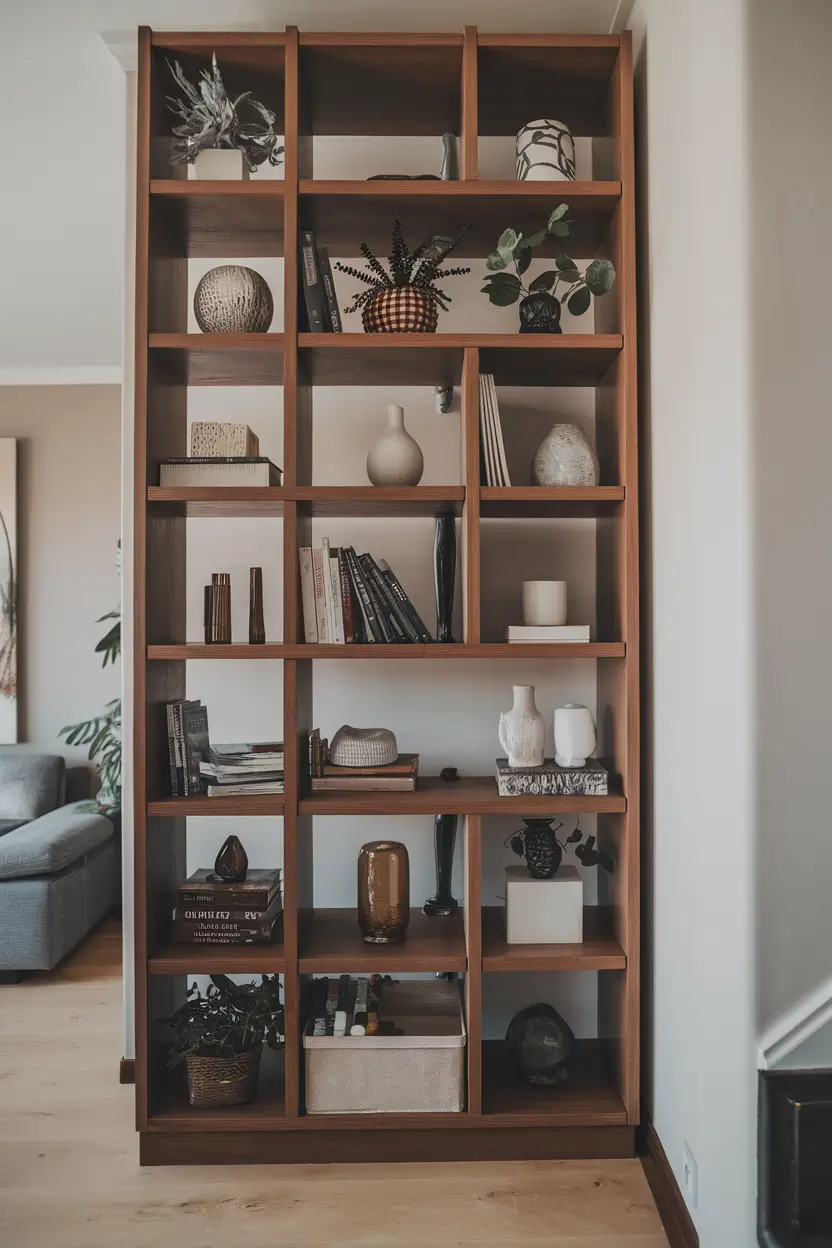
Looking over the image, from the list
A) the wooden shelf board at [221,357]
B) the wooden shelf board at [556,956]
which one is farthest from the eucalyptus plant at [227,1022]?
the wooden shelf board at [221,357]

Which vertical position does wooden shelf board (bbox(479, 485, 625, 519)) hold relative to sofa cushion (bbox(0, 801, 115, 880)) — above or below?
above

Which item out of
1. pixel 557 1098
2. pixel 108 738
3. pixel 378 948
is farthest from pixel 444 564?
pixel 108 738

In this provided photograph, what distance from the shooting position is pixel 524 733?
2.10m

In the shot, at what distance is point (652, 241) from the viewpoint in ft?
6.71

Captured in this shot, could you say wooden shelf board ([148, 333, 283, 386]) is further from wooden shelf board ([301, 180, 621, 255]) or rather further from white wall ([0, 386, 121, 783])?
white wall ([0, 386, 121, 783])

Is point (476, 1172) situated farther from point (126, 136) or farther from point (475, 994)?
point (126, 136)

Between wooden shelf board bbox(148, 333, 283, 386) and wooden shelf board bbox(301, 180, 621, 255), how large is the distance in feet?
1.20

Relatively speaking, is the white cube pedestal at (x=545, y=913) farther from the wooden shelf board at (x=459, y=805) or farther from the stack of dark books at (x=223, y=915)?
the stack of dark books at (x=223, y=915)

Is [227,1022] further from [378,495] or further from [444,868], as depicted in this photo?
[378,495]

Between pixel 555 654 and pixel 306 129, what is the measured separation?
1544mm

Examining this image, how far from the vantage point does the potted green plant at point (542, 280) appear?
200 centimetres

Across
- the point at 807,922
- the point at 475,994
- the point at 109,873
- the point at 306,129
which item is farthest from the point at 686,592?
the point at 109,873

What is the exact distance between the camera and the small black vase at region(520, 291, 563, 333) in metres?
2.14

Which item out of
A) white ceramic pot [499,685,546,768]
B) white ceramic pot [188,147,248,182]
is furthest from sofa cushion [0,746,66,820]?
white ceramic pot [188,147,248,182]
